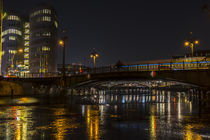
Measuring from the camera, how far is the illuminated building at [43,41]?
131 metres

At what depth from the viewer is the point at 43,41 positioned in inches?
5217

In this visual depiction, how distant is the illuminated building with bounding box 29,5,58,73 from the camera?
131250 mm

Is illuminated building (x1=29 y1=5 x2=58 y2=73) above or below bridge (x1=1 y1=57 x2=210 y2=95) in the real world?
above

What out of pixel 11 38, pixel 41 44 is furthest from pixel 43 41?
pixel 11 38

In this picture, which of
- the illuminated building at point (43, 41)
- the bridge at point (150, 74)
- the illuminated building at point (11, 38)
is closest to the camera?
the bridge at point (150, 74)

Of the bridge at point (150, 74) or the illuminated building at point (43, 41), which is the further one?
the illuminated building at point (43, 41)

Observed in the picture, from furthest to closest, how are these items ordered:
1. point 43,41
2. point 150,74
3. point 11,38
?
point 11,38 < point 43,41 < point 150,74

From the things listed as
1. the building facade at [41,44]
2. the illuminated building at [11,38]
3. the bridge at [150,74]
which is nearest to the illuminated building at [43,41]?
the building facade at [41,44]

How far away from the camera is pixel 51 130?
37.2 ft

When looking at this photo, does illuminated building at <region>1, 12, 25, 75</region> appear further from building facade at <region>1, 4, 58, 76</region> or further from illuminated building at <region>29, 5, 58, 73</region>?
illuminated building at <region>29, 5, 58, 73</region>

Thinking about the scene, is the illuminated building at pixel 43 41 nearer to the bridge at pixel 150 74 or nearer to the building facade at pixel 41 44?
the building facade at pixel 41 44

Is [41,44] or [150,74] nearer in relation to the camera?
[150,74]

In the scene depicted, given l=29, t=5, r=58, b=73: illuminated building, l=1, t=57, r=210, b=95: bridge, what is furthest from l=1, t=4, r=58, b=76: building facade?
l=1, t=57, r=210, b=95: bridge

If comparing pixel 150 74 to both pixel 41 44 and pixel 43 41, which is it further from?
pixel 41 44
